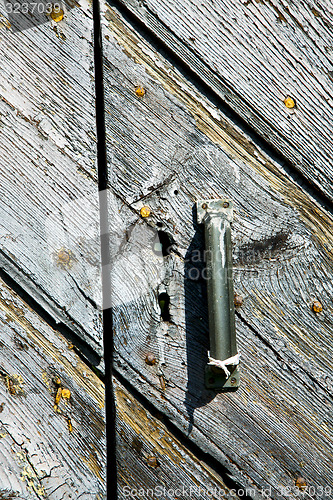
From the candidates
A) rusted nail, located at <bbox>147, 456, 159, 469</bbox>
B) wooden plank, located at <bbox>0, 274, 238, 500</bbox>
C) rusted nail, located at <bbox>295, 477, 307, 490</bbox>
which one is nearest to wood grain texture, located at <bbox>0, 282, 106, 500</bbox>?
Answer: wooden plank, located at <bbox>0, 274, 238, 500</bbox>

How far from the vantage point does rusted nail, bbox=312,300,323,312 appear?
102 centimetres

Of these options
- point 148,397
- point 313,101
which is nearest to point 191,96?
point 313,101

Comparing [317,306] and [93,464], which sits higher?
[317,306]

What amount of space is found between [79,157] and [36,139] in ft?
0.35

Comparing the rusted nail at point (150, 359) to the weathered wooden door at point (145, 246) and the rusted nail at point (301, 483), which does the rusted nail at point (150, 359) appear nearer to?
the weathered wooden door at point (145, 246)

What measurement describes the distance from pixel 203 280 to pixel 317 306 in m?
0.28

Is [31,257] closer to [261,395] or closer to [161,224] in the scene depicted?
[161,224]

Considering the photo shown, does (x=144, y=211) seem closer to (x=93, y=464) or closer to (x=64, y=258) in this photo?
(x=64, y=258)

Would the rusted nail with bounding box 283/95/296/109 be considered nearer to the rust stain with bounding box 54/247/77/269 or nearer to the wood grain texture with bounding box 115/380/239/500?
the rust stain with bounding box 54/247/77/269

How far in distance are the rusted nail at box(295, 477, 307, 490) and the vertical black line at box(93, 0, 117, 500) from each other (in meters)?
0.43

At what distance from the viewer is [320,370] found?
1023 mm

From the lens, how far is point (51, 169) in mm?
1000

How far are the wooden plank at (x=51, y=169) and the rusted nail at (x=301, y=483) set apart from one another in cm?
55

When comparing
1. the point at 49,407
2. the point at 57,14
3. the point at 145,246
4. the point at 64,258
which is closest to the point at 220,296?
the point at 145,246
